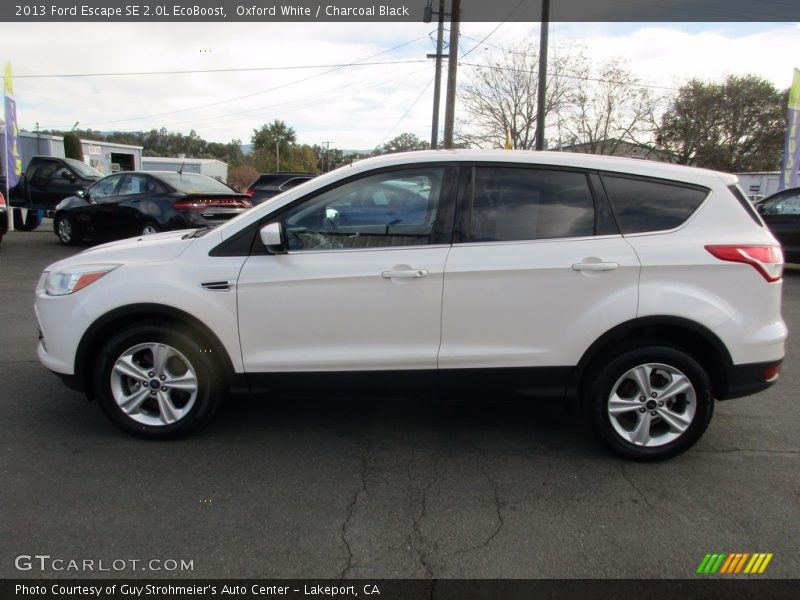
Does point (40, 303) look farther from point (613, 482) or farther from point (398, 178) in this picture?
point (613, 482)

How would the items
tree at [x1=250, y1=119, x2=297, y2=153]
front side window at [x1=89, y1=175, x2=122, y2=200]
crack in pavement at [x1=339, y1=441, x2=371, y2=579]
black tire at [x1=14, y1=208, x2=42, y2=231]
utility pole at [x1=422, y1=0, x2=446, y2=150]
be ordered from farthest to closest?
tree at [x1=250, y1=119, x2=297, y2=153]
utility pole at [x1=422, y1=0, x2=446, y2=150]
black tire at [x1=14, y1=208, x2=42, y2=231]
front side window at [x1=89, y1=175, x2=122, y2=200]
crack in pavement at [x1=339, y1=441, x2=371, y2=579]

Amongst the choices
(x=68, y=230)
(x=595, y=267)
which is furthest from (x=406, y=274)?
(x=68, y=230)

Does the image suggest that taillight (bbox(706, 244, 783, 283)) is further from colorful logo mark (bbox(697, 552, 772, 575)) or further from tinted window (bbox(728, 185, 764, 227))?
colorful logo mark (bbox(697, 552, 772, 575))

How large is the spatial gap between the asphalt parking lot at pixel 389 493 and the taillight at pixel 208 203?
7075mm

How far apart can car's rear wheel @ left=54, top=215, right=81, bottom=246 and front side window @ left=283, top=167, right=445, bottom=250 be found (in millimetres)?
11323

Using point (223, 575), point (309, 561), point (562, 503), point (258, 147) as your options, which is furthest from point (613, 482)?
point (258, 147)

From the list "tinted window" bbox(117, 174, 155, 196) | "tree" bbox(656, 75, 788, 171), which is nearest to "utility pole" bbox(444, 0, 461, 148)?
"tinted window" bbox(117, 174, 155, 196)

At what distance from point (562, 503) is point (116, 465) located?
251 cm

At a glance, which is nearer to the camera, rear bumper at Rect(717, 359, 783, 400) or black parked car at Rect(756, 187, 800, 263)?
rear bumper at Rect(717, 359, 783, 400)

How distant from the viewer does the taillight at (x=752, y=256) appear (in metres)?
3.40

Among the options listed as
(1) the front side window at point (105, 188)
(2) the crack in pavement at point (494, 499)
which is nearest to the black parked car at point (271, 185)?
(1) the front side window at point (105, 188)

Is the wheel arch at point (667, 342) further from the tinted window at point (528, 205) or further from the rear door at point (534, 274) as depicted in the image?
the tinted window at point (528, 205)

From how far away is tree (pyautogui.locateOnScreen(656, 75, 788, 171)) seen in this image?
1476 inches

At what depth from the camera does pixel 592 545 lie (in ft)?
9.12
